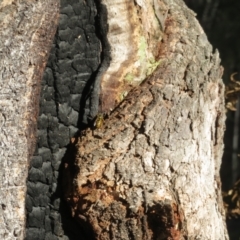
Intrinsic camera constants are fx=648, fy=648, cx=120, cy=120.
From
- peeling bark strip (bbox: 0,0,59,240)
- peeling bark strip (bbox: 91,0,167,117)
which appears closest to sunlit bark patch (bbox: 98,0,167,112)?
peeling bark strip (bbox: 91,0,167,117)

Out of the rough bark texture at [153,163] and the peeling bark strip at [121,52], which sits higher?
the peeling bark strip at [121,52]

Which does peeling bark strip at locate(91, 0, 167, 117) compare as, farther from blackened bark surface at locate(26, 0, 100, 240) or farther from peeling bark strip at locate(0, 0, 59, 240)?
peeling bark strip at locate(0, 0, 59, 240)

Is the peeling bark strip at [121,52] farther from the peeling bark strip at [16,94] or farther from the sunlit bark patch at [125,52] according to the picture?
the peeling bark strip at [16,94]

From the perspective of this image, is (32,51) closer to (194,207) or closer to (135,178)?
(135,178)

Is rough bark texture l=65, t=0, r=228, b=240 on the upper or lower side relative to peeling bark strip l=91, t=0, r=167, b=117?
lower

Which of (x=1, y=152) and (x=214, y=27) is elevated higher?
(x=214, y=27)

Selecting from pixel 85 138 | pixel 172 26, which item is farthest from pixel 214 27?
pixel 85 138

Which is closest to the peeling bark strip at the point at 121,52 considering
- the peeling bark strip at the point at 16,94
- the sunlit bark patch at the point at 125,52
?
the sunlit bark patch at the point at 125,52
